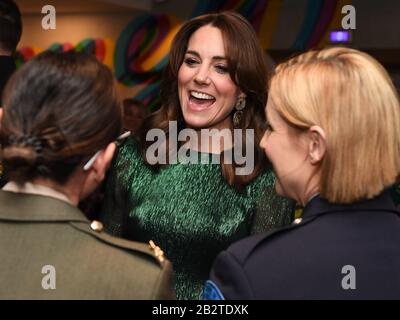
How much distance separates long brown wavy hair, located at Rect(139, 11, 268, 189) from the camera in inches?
81.4

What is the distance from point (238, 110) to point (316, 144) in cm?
95

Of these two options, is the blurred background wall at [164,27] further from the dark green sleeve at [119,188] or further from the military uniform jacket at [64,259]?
the military uniform jacket at [64,259]

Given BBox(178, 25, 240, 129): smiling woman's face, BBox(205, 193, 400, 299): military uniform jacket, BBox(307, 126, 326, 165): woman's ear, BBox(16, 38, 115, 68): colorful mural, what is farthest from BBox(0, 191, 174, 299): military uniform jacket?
BBox(16, 38, 115, 68): colorful mural

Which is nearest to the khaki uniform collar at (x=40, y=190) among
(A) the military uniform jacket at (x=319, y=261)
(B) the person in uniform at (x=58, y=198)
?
(B) the person in uniform at (x=58, y=198)

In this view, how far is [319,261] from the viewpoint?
1175mm

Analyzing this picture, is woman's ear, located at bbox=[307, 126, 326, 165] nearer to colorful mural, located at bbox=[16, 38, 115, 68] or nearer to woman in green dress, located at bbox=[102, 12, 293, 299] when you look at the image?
woman in green dress, located at bbox=[102, 12, 293, 299]

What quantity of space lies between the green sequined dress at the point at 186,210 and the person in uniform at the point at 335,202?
0.77 m

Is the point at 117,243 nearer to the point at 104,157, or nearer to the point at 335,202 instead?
the point at 104,157

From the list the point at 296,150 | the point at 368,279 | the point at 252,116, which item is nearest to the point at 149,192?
the point at 252,116

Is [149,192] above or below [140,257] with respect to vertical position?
below

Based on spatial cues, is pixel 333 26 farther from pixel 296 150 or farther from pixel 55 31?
pixel 296 150

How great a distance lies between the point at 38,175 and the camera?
3.86 ft

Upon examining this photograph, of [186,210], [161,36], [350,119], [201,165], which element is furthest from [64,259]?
[161,36]
